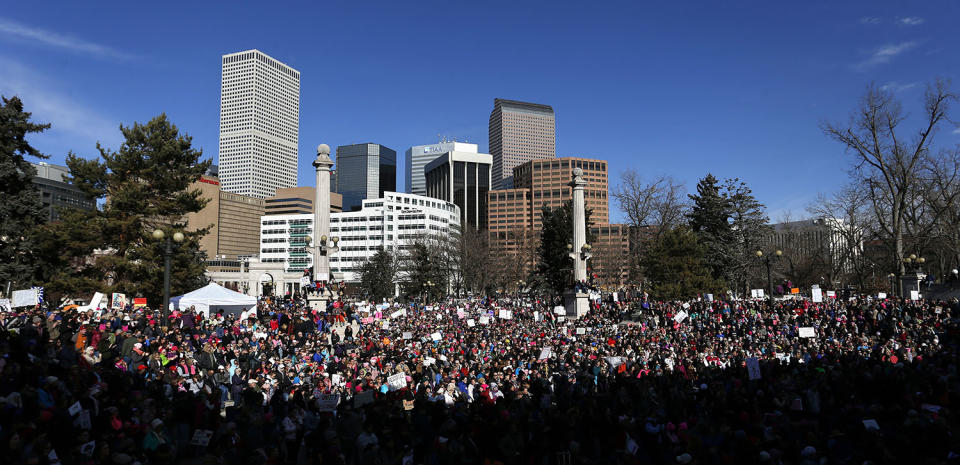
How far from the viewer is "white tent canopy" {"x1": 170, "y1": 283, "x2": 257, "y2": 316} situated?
77.8 feet

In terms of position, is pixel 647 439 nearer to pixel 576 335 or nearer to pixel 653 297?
pixel 576 335

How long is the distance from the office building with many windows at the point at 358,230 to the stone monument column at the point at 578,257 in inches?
3347

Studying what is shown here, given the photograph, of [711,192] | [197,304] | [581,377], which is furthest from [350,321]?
[711,192]

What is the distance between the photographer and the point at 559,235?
158 ft

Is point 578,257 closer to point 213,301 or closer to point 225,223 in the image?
point 213,301

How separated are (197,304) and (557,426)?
19.3 meters

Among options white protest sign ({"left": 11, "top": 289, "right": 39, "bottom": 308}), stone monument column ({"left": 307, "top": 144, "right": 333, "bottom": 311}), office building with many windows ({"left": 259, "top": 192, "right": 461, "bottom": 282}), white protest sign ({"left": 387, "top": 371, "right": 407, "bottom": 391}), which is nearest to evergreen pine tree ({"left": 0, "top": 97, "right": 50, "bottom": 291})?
white protest sign ({"left": 11, "top": 289, "right": 39, "bottom": 308})

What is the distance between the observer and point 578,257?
114ft

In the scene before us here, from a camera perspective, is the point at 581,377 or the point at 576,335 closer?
the point at 581,377

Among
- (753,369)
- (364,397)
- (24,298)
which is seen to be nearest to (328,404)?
(364,397)

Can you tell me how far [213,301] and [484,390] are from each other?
15.2 m

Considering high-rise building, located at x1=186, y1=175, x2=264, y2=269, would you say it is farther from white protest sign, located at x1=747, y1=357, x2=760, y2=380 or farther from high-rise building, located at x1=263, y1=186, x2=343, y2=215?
white protest sign, located at x1=747, y1=357, x2=760, y2=380

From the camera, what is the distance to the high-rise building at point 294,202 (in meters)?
180

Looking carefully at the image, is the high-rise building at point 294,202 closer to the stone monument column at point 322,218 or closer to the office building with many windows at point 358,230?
the office building with many windows at point 358,230
